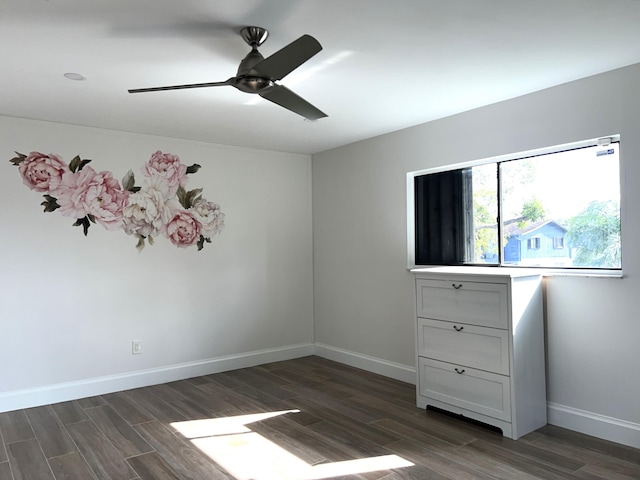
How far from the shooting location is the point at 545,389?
3.17 meters

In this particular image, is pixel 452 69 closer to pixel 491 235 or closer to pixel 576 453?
pixel 491 235

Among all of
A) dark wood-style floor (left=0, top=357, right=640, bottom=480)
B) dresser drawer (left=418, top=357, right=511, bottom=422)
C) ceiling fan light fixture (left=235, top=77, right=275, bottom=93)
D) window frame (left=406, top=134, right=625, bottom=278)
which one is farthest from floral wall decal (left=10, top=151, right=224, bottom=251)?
dresser drawer (left=418, top=357, right=511, bottom=422)

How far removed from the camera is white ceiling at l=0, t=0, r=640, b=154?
6.82 feet

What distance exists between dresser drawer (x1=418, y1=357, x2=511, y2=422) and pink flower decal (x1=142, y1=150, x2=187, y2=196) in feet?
8.94

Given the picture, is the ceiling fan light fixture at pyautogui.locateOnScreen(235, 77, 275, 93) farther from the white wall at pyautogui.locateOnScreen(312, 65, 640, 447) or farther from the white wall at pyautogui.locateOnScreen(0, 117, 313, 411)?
the white wall at pyautogui.locateOnScreen(0, 117, 313, 411)

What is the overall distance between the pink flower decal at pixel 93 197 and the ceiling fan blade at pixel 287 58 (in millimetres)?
2387

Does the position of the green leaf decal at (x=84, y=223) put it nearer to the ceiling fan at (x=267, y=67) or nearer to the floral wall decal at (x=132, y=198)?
the floral wall decal at (x=132, y=198)

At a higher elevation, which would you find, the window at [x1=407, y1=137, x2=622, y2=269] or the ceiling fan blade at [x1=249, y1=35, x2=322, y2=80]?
the ceiling fan blade at [x1=249, y1=35, x2=322, y2=80]

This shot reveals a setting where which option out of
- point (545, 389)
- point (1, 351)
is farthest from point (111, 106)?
point (545, 389)

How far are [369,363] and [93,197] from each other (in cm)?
296

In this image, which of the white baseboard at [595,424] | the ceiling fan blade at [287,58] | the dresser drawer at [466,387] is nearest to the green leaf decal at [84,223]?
the ceiling fan blade at [287,58]

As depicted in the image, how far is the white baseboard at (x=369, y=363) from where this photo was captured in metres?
4.17

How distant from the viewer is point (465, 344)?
319 centimetres

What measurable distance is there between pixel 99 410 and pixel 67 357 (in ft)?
1.95
